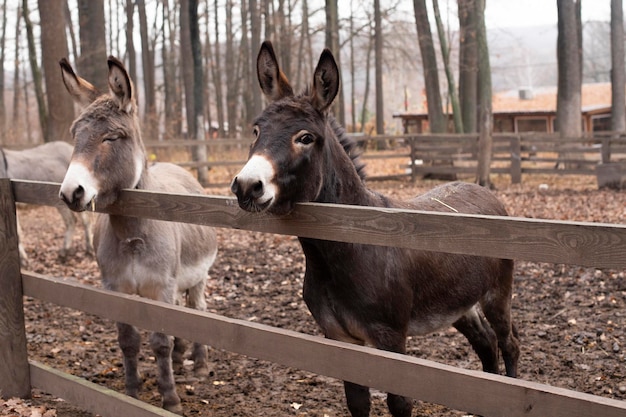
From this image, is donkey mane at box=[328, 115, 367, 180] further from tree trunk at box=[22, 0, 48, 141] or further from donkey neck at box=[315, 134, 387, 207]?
tree trunk at box=[22, 0, 48, 141]

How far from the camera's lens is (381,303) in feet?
11.9

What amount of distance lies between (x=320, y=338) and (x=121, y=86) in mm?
2489

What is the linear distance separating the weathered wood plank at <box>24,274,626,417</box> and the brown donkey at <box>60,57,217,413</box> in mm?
614

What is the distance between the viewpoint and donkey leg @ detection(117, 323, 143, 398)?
16.3 ft

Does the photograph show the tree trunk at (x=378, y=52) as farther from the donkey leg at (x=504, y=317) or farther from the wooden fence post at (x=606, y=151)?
the donkey leg at (x=504, y=317)

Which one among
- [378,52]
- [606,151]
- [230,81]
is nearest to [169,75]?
[230,81]

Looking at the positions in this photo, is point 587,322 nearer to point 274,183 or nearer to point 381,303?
point 381,303

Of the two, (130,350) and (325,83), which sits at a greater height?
(325,83)

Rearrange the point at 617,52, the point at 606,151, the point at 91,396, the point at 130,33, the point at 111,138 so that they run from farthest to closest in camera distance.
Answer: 1. the point at 130,33
2. the point at 617,52
3. the point at 606,151
4. the point at 111,138
5. the point at 91,396

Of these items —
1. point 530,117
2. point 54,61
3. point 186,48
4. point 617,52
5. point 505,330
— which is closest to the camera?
point 505,330

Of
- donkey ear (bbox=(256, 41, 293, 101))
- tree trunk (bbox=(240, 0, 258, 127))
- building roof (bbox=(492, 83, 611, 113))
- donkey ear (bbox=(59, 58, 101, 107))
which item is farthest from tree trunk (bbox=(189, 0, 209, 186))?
building roof (bbox=(492, 83, 611, 113))

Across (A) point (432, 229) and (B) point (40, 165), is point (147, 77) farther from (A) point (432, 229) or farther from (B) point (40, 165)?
(A) point (432, 229)

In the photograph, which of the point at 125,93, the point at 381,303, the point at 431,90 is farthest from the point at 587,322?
the point at 431,90

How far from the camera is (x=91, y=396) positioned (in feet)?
13.6
